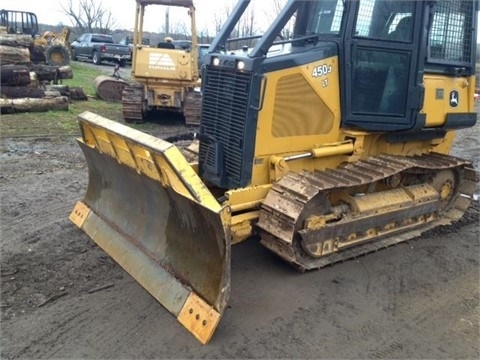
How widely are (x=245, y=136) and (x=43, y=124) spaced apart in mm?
7758

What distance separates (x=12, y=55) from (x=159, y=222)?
43.6ft

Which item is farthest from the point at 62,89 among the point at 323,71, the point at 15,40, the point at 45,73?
the point at 323,71

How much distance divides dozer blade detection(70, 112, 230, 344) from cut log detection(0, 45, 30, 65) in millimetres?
11774

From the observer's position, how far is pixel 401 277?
4566mm

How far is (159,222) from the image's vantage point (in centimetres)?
434

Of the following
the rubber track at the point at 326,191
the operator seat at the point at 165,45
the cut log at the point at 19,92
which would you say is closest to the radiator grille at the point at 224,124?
the rubber track at the point at 326,191

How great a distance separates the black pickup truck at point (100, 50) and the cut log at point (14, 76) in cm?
1692

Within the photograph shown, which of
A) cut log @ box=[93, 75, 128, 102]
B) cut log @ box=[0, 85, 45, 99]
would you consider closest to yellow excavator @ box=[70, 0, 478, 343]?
cut log @ box=[0, 85, 45, 99]

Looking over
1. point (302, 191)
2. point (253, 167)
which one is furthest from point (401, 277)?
point (253, 167)

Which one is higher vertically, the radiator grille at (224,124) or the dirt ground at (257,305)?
the radiator grille at (224,124)

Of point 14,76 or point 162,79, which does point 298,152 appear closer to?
point 162,79

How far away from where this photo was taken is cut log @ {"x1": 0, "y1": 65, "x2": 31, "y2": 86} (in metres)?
12.8

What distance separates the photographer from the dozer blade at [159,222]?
11.4 feet

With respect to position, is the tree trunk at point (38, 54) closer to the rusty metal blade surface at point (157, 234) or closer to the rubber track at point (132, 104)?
the rubber track at point (132, 104)
